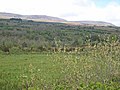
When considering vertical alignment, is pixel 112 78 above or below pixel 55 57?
below

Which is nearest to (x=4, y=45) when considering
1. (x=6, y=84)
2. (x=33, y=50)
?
(x=33, y=50)

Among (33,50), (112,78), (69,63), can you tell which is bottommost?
(33,50)

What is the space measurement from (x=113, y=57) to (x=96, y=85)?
9.02 ft

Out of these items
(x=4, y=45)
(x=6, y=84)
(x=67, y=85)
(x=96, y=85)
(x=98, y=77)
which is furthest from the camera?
(x=4, y=45)

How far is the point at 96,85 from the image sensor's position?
8.57 metres

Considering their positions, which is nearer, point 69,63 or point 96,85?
point 96,85

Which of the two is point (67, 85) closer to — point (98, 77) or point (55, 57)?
point (55, 57)

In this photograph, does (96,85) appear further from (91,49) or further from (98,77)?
(91,49)

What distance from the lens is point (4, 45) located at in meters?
39.4

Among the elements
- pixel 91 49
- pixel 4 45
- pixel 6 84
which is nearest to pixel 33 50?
pixel 4 45

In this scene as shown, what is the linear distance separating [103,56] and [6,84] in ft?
18.5

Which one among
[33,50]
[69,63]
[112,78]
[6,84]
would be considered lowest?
[33,50]

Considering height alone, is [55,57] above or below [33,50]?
above

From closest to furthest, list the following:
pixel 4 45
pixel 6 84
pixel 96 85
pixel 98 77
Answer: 1. pixel 96 85
2. pixel 98 77
3. pixel 6 84
4. pixel 4 45
